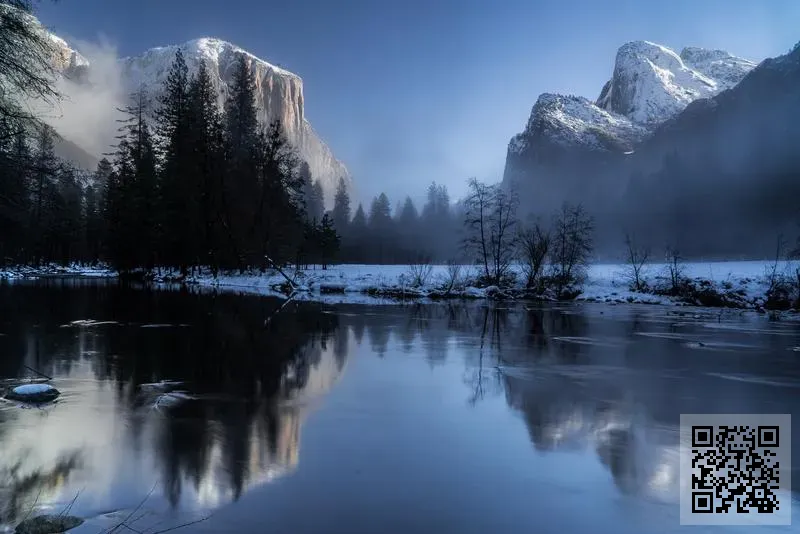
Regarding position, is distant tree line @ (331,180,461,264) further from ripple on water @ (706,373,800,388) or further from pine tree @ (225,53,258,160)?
ripple on water @ (706,373,800,388)

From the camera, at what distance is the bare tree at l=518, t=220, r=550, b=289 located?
40.9m

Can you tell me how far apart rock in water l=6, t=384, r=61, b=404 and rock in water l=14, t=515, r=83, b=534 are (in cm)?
452

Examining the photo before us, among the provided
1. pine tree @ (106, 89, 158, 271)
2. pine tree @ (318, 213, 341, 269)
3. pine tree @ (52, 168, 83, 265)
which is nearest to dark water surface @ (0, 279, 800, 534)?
pine tree @ (106, 89, 158, 271)

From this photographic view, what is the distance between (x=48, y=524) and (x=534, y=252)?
39.6 m

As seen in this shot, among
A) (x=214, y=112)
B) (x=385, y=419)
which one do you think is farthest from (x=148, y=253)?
(x=385, y=419)

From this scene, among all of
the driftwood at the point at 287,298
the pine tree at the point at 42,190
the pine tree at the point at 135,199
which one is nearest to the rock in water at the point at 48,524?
the pine tree at the point at 42,190

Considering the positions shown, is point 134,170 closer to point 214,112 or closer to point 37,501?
point 214,112

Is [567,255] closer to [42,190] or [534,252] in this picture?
[534,252]

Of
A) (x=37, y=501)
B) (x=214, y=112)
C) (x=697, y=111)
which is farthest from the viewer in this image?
(x=697, y=111)

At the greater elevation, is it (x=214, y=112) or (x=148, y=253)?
(x=214, y=112)

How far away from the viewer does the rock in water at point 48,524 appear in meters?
4.27

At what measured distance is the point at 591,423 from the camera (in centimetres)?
803

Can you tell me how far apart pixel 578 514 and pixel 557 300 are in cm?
3645

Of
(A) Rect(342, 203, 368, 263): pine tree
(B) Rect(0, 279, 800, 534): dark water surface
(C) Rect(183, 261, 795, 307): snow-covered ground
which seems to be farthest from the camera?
(A) Rect(342, 203, 368, 263): pine tree
